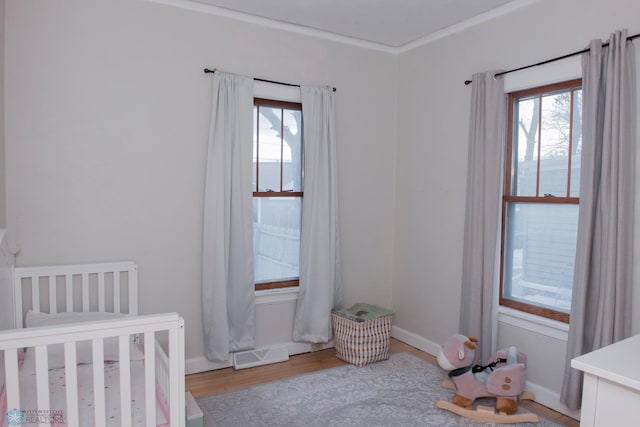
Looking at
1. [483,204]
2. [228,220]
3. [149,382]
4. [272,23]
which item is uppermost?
[272,23]

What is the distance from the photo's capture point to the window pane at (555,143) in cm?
265

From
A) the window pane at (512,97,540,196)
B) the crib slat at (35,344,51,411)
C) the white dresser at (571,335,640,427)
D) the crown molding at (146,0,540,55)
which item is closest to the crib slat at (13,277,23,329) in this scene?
the crib slat at (35,344,51,411)

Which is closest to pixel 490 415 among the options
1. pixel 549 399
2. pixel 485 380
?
pixel 485 380

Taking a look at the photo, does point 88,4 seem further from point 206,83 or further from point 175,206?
point 175,206

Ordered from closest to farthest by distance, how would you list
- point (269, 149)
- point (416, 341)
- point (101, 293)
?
point (101, 293) → point (269, 149) → point (416, 341)

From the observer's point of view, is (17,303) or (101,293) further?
(101,293)

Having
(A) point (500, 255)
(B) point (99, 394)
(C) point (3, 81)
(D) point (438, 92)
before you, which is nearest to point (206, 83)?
(C) point (3, 81)

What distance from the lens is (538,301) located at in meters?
2.82

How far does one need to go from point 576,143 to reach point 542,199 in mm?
381

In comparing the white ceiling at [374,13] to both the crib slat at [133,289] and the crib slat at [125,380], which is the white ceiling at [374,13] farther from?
the crib slat at [125,380]

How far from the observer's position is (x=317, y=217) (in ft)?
11.2

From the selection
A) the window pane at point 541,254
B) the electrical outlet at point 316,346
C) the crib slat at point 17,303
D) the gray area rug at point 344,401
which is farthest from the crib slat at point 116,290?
the window pane at point 541,254

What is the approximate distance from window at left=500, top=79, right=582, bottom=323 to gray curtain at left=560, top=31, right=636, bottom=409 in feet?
0.65

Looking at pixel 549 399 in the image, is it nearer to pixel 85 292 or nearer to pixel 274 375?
pixel 274 375
